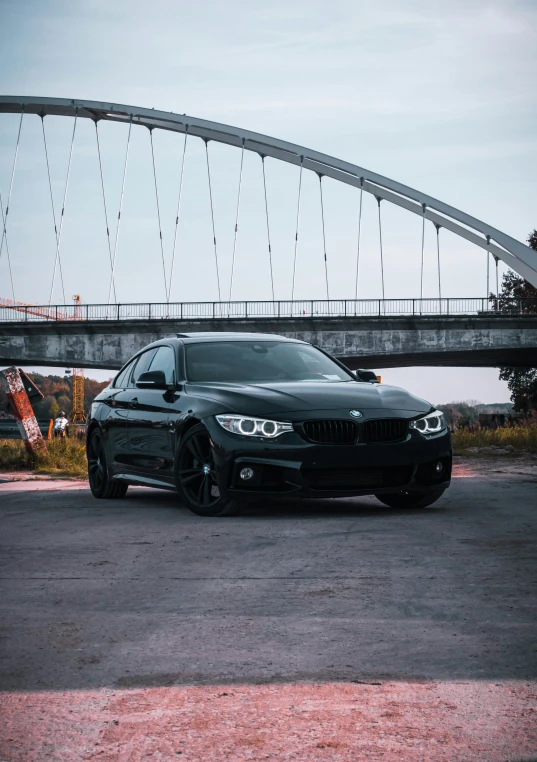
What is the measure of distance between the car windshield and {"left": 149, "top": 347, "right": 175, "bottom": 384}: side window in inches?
6.9

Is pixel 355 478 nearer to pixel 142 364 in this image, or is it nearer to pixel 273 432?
pixel 273 432

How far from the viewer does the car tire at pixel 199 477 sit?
8.54 meters

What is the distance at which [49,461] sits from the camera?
55.8ft

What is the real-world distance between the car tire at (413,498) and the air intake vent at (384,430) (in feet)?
2.01

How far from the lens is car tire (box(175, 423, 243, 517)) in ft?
28.0

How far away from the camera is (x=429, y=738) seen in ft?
9.73

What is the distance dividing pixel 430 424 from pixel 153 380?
2.45 metres

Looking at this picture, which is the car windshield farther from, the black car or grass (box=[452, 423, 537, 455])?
grass (box=[452, 423, 537, 455])

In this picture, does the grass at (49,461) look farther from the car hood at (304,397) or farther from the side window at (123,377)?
the car hood at (304,397)

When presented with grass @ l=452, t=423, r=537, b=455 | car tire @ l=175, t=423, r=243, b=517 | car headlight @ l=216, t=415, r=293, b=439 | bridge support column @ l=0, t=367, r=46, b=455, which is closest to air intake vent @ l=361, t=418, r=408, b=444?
car headlight @ l=216, t=415, r=293, b=439

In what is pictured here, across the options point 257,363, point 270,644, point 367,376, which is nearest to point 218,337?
point 257,363

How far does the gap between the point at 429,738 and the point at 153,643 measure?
1.42 meters

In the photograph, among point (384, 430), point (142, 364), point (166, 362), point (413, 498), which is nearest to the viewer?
point (384, 430)

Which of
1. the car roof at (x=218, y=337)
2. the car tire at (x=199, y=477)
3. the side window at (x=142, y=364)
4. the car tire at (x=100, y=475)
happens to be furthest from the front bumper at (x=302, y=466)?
the car tire at (x=100, y=475)
